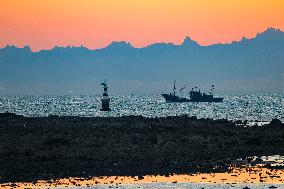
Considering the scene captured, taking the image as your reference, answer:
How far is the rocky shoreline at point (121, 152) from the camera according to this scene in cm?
3202

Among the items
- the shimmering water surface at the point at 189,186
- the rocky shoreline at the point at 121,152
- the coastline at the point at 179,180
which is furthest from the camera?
the rocky shoreline at the point at 121,152

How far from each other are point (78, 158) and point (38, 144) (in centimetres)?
810

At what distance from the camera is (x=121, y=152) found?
40781 mm

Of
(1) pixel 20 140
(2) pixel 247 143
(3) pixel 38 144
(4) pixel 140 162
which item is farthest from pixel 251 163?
(1) pixel 20 140

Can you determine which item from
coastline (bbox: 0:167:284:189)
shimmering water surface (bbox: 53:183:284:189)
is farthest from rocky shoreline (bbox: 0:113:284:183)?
shimmering water surface (bbox: 53:183:284:189)

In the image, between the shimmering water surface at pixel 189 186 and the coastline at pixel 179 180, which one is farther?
the coastline at pixel 179 180

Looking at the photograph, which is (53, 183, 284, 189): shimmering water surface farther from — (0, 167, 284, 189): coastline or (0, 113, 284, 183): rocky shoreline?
(0, 113, 284, 183): rocky shoreline

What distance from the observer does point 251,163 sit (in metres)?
34.8

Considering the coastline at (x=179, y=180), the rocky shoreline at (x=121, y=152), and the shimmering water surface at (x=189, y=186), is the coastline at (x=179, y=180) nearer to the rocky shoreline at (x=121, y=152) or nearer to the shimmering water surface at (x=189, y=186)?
the shimmering water surface at (x=189, y=186)

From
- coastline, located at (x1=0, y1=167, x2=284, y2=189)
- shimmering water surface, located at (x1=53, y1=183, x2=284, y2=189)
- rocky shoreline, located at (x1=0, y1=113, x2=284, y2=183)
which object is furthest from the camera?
rocky shoreline, located at (x1=0, y1=113, x2=284, y2=183)

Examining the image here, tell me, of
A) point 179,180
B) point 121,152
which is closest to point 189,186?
point 179,180

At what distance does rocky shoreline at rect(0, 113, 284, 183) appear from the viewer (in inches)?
1261

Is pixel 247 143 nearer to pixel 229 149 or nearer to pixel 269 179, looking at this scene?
pixel 229 149

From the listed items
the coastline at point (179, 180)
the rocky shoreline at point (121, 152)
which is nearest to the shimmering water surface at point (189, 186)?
the coastline at point (179, 180)
